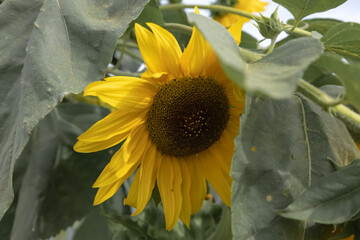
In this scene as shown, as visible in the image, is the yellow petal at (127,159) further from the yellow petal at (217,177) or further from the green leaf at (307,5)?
the green leaf at (307,5)

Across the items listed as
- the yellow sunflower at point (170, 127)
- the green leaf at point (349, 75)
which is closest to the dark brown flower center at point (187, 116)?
the yellow sunflower at point (170, 127)

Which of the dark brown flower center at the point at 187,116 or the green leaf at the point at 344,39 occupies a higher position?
the green leaf at the point at 344,39

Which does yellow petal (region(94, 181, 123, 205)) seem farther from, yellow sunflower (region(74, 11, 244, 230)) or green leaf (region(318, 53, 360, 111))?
green leaf (region(318, 53, 360, 111))

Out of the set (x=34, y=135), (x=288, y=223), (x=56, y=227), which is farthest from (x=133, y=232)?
(x=288, y=223)

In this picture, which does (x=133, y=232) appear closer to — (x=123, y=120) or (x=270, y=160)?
(x=123, y=120)

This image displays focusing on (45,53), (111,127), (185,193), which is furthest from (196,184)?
(45,53)

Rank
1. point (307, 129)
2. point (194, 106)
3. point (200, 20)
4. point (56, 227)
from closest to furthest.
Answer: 1. point (200, 20)
2. point (307, 129)
3. point (194, 106)
4. point (56, 227)
